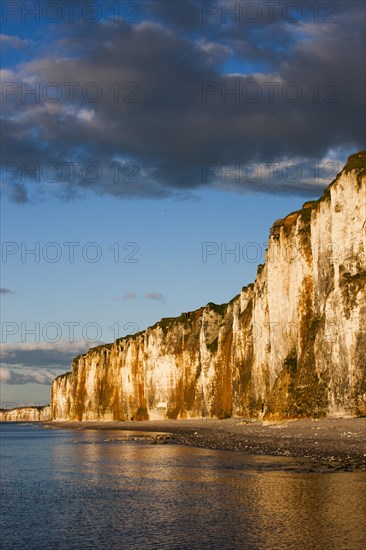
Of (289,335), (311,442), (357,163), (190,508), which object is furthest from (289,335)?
(190,508)

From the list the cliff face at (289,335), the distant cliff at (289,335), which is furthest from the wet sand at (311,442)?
the cliff face at (289,335)

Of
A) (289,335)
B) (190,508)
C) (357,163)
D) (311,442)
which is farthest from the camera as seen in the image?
(289,335)

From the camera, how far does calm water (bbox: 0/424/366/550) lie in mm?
16594

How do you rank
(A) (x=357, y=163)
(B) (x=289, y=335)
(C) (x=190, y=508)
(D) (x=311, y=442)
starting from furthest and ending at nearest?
(B) (x=289, y=335) → (A) (x=357, y=163) → (D) (x=311, y=442) → (C) (x=190, y=508)

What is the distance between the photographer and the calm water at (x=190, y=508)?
16.6 metres

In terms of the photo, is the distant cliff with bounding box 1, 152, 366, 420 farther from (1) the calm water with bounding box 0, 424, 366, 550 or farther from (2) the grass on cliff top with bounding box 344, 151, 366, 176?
(1) the calm water with bounding box 0, 424, 366, 550

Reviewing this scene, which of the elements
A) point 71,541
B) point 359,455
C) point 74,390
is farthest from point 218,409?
point 74,390

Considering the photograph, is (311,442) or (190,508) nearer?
(190,508)

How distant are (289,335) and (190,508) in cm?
4491

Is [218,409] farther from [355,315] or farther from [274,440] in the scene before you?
[274,440]

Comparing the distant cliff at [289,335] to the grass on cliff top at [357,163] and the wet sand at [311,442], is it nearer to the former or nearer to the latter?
the grass on cliff top at [357,163]

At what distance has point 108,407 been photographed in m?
145

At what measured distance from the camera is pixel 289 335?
213 ft

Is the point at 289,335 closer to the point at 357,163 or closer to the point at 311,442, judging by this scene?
the point at 357,163
